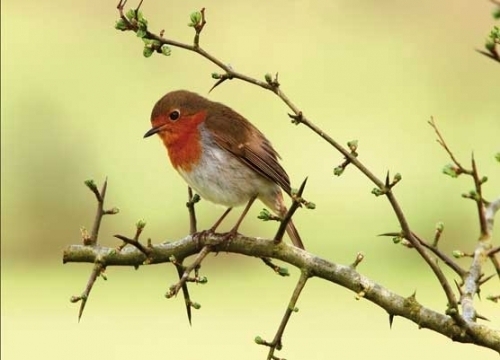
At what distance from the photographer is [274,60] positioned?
1606 cm

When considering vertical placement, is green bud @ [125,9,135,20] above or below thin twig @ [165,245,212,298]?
above

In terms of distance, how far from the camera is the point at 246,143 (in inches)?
156

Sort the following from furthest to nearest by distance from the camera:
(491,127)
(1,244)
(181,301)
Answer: (491,127), (1,244), (181,301)

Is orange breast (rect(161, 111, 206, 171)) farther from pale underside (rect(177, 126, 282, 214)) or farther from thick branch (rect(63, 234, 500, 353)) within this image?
thick branch (rect(63, 234, 500, 353))

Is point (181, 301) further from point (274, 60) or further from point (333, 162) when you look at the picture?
point (274, 60)

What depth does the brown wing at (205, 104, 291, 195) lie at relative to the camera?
151 inches

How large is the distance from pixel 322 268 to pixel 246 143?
1549 millimetres

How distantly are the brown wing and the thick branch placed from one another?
1.03m

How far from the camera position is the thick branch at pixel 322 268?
91.6 inches

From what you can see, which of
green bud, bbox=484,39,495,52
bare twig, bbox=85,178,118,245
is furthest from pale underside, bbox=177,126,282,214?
green bud, bbox=484,39,495,52

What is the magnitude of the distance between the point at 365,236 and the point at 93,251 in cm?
912

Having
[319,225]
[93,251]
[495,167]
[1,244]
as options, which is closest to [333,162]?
[319,225]

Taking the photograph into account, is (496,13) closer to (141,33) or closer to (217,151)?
(141,33)

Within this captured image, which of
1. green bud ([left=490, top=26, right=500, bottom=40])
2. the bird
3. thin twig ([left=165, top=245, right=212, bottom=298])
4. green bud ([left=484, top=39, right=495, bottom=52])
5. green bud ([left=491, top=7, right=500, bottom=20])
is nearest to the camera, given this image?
green bud ([left=491, top=7, right=500, bottom=20])
